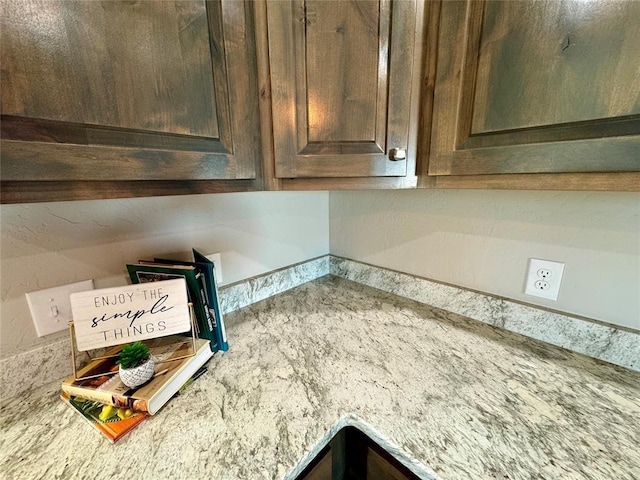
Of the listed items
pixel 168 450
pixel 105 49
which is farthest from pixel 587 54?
pixel 168 450

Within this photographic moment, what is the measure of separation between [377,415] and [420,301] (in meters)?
0.55

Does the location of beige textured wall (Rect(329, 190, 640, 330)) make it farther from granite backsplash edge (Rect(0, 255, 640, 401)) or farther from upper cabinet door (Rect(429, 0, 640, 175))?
upper cabinet door (Rect(429, 0, 640, 175))

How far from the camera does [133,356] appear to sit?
541 millimetres

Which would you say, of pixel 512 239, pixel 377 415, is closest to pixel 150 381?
pixel 377 415

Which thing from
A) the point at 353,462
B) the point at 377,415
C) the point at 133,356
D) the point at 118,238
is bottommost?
the point at 353,462

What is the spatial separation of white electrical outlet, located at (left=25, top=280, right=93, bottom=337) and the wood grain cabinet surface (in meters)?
0.35

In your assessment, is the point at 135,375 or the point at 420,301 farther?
the point at 420,301

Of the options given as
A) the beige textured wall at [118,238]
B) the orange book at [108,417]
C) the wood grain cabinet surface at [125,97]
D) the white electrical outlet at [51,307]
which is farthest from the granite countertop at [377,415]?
the wood grain cabinet surface at [125,97]

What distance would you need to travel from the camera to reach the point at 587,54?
42 cm

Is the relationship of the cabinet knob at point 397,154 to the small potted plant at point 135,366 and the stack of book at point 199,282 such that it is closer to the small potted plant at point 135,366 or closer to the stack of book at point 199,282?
the stack of book at point 199,282

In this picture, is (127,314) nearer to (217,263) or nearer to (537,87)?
(217,263)

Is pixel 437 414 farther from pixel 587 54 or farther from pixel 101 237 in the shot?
pixel 101 237

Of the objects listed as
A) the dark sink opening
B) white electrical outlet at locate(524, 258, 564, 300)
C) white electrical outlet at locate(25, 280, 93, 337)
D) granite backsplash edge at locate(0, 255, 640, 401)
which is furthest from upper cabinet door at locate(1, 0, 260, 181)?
white electrical outlet at locate(524, 258, 564, 300)

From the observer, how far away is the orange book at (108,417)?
48cm
